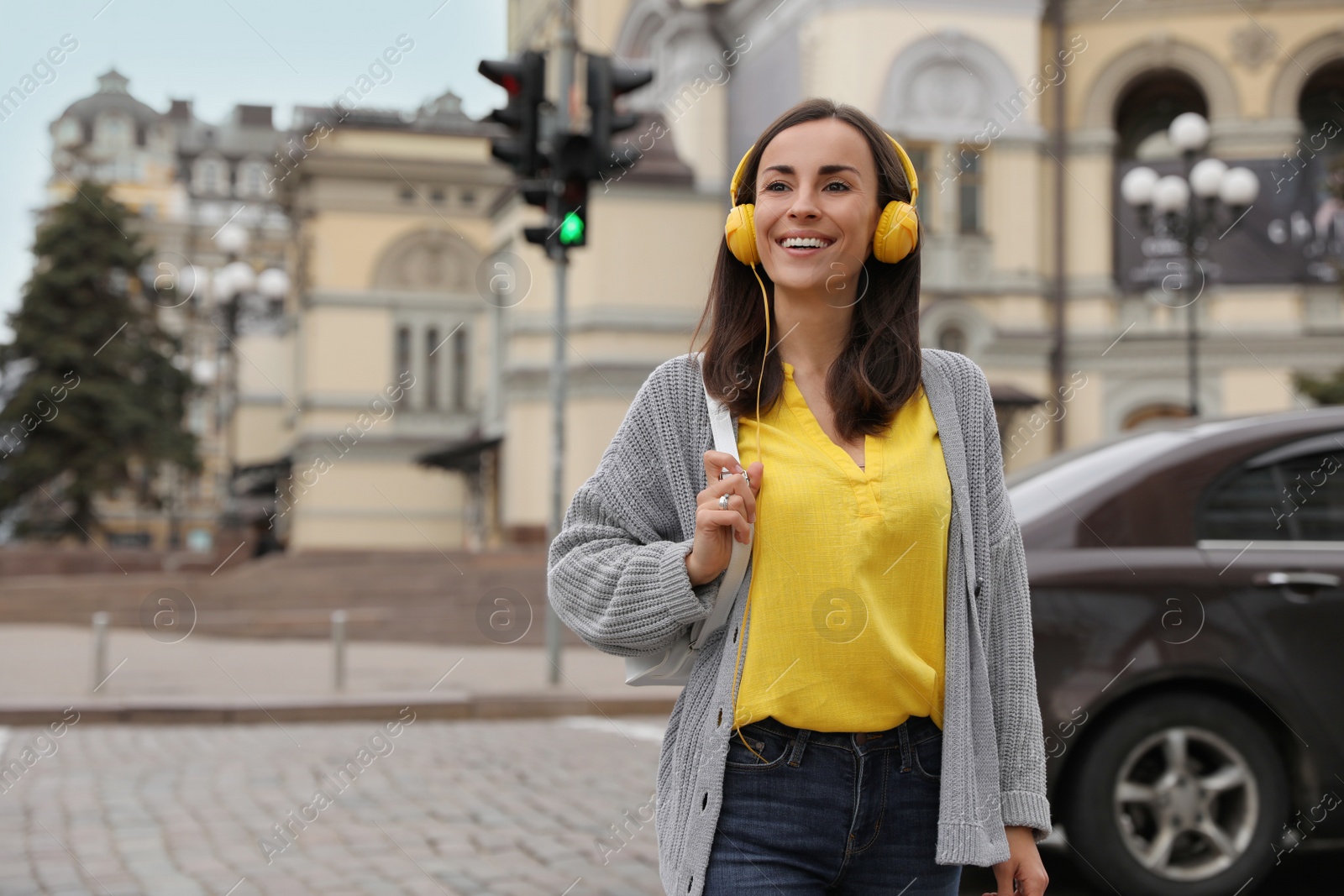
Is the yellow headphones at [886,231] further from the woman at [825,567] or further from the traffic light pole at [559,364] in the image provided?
the traffic light pole at [559,364]

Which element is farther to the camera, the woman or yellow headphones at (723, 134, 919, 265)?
yellow headphones at (723, 134, 919, 265)

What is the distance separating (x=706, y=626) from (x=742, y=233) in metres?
0.63

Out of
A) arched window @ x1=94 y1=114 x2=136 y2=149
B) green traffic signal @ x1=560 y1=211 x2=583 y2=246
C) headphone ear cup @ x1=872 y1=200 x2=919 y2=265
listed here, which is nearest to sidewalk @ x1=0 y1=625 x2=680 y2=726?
green traffic signal @ x1=560 y1=211 x2=583 y2=246

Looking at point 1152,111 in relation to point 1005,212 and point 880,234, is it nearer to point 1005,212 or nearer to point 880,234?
point 1005,212

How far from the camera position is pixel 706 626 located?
238 centimetres

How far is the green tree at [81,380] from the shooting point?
43719mm

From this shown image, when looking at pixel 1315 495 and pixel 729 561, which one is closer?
pixel 729 561

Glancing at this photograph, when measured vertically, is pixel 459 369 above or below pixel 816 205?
above

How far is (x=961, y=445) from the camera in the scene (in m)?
2.46

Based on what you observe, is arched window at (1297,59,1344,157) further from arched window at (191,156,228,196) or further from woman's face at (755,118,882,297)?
arched window at (191,156,228,196)

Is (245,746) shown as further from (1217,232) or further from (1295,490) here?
(1217,232)

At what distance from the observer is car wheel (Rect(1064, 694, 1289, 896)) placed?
5.29m

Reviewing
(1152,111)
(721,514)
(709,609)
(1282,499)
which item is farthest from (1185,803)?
(1152,111)

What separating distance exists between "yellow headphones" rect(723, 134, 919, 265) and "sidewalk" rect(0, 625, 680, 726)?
32.0ft
